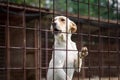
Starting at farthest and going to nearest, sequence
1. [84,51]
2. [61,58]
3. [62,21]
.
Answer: [62,21], [61,58], [84,51]

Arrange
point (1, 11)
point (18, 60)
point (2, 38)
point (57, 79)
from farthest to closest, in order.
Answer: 1. point (18, 60)
2. point (2, 38)
3. point (1, 11)
4. point (57, 79)

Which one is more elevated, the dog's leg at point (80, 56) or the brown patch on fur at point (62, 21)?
the brown patch on fur at point (62, 21)

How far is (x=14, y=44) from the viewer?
8.35 metres

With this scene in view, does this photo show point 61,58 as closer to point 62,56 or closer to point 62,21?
point 62,56

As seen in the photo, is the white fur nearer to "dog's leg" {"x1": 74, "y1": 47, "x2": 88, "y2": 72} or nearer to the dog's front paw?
"dog's leg" {"x1": 74, "y1": 47, "x2": 88, "y2": 72}

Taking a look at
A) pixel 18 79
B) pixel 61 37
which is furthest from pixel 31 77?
pixel 61 37

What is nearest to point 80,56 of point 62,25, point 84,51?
point 84,51

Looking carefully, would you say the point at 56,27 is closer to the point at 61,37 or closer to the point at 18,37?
the point at 61,37

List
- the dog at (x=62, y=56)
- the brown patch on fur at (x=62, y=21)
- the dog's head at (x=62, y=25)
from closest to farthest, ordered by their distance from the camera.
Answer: the dog at (x=62, y=56), the dog's head at (x=62, y=25), the brown patch on fur at (x=62, y=21)

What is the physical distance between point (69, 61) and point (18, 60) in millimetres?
4619

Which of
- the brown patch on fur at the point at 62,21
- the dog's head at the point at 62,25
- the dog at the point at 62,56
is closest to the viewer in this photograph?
the dog at the point at 62,56

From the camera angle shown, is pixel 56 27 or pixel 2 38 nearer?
pixel 56 27

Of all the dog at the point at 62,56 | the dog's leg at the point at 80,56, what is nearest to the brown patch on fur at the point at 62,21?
the dog at the point at 62,56

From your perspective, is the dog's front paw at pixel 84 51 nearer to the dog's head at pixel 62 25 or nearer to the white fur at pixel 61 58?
the white fur at pixel 61 58
